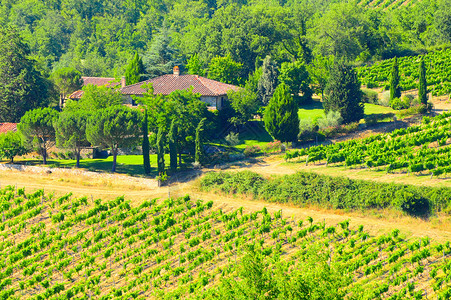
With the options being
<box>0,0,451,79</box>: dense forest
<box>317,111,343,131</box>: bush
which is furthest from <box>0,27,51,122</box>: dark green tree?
<box>317,111,343,131</box>: bush

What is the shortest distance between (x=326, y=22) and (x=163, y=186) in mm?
53078

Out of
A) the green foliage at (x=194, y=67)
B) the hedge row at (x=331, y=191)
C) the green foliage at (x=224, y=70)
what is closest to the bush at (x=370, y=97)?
the green foliage at (x=224, y=70)

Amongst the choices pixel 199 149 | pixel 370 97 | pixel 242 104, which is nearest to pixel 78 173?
pixel 199 149

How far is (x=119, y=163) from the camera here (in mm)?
64625

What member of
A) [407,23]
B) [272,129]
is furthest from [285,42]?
[272,129]

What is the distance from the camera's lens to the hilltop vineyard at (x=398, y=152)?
185 feet

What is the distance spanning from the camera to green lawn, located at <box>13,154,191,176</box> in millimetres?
61812

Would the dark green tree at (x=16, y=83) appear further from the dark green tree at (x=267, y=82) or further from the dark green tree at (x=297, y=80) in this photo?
the dark green tree at (x=297, y=80)

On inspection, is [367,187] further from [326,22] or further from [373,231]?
[326,22]

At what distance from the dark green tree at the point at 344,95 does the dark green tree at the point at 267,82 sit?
27.6 ft

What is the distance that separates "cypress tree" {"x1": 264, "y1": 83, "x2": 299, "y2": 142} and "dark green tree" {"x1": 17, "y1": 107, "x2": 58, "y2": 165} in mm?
22652

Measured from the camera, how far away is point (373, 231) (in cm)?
4769

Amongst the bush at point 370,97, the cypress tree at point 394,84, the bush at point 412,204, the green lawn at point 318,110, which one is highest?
the cypress tree at point 394,84

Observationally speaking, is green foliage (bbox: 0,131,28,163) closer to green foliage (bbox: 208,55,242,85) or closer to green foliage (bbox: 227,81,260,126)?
green foliage (bbox: 227,81,260,126)
